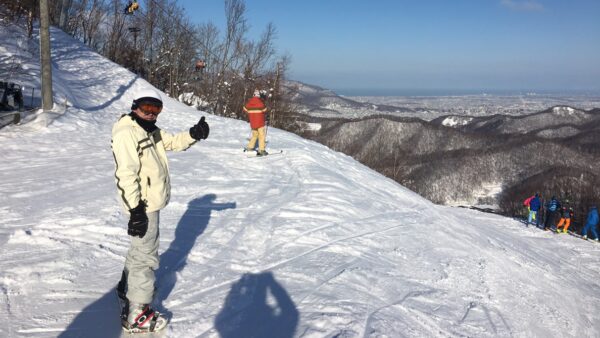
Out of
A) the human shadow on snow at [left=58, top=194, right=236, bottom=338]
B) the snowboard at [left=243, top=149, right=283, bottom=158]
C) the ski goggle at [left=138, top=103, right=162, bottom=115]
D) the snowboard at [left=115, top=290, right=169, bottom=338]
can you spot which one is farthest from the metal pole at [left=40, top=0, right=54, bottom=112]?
the snowboard at [left=115, top=290, right=169, bottom=338]

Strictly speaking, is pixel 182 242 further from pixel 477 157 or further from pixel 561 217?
pixel 477 157

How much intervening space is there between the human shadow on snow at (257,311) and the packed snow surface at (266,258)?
19 millimetres

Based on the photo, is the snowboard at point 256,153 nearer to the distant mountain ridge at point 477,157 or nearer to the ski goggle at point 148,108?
the ski goggle at point 148,108

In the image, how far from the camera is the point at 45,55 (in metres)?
11.9

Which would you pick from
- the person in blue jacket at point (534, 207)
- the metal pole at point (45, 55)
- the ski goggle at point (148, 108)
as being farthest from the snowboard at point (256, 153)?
the person in blue jacket at point (534, 207)

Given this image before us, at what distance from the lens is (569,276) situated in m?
9.52

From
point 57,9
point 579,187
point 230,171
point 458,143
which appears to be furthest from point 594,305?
point 458,143

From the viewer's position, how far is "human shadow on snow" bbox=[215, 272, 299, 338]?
381 centimetres

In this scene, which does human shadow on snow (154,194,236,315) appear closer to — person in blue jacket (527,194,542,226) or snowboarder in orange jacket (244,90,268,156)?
snowboarder in orange jacket (244,90,268,156)

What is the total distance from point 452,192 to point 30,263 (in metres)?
91.2

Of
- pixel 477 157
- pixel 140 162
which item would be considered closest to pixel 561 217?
pixel 140 162

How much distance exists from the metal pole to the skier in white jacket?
1091cm

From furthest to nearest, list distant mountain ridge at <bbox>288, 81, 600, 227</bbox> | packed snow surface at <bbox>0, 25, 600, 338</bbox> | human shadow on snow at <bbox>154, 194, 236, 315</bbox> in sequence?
distant mountain ridge at <bbox>288, 81, 600, 227</bbox> → human shadow on snow at <bbox>154, 194, 236, 315</bbox> → packed snow surface at <bbox>0, 25, 600, 338</bbox>

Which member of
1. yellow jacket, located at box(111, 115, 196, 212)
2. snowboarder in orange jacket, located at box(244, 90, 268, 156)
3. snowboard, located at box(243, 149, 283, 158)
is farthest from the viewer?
snowboard, located at box(243, 149, 283, 158)
